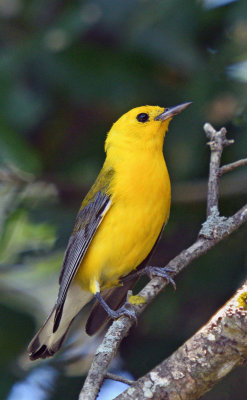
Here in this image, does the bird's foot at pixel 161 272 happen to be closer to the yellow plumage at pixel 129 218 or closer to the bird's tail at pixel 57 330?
the yellow plumage at pixel 129 218

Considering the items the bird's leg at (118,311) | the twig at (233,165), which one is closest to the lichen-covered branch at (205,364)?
the bird's leg at (118,311)

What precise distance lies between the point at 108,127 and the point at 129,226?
1172 mm

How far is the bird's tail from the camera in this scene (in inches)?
173

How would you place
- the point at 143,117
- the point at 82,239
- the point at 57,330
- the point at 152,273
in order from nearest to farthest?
the point at 152,273 → the point at 82,239 → the point at 57,330 → the point at 143,117

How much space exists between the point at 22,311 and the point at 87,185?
1097 mm

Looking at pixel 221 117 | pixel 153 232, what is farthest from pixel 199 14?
pixel 153 232

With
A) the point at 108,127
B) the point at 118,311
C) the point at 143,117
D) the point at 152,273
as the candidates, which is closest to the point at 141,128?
the point at 143,117

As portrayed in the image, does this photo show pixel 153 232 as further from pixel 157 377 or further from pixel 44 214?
pixel 157 377

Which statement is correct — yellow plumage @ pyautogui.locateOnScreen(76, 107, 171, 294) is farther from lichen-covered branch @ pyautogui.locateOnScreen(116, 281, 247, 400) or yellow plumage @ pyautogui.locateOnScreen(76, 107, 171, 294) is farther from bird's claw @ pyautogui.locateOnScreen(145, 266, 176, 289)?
lichen-covered branch @ pyautogui.locateOnScreen(116, 281, 247, 400)

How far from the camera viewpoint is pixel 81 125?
214 inches

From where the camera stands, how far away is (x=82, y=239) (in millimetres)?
4582

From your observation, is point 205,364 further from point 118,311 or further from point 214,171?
point 214,171

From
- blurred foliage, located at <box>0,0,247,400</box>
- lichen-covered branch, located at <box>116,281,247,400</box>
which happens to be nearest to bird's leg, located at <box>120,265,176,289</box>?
blurred foliage, located at <box>0,0,247,400</box>

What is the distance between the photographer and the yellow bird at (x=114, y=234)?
14.7 feet
